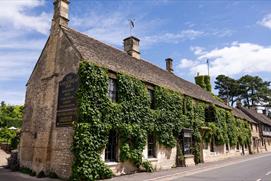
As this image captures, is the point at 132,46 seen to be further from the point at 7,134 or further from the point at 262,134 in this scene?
the point at 262,134

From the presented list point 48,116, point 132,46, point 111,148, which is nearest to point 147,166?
point 111,148

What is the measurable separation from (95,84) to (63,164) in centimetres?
465

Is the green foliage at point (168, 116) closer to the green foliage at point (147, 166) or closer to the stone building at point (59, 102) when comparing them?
the stone building at point (59, 102)

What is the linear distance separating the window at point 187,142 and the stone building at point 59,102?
58.3 inches

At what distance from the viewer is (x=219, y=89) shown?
2965 inches

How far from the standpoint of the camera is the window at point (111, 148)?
47.2ft

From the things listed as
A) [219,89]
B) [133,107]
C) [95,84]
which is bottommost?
[133,107]

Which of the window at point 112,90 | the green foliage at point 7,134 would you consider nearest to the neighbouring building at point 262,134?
the window at point 112,90

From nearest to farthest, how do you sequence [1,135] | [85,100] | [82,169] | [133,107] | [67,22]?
[82,169] < [85,100] < [133,107] < [67,22] < [1,135]

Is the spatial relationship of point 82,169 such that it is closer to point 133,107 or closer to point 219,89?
point 133,107

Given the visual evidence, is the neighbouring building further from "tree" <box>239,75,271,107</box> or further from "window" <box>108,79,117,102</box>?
"window" <box>108,79,117,102</box>

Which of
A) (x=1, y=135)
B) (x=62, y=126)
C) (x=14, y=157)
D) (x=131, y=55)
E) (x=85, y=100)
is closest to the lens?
(x=85, y=100)

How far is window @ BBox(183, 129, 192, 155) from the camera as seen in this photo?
20.6 meters

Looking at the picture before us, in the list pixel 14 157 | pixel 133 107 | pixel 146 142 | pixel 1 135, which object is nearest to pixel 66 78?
pixel 133 107
